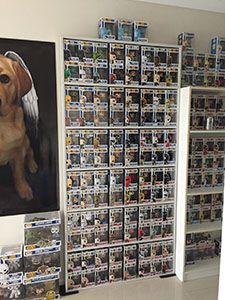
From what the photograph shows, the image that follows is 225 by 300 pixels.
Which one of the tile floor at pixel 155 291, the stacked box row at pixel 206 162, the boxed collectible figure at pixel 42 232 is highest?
the stacked box row at pixel 206 162

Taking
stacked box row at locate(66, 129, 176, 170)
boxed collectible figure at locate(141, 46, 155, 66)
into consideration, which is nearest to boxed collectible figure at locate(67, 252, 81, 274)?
stacked box row at locate(66, 129, 176, 170)

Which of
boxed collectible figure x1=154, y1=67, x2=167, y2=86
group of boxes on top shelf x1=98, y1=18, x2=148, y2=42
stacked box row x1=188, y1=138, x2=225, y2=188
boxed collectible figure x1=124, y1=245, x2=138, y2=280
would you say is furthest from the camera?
stacked box row x1=188, y1=138, x2=225, y2=188

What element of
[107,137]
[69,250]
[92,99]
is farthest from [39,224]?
[92,99]

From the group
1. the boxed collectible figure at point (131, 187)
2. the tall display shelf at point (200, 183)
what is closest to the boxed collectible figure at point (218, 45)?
the tall display shelf at point (200, 183)

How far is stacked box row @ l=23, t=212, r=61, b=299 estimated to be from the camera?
203 centimetres

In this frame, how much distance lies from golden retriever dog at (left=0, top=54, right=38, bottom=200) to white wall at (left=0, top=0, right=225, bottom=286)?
0.25m

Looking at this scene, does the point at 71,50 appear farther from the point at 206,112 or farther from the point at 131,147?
the point at 206,112

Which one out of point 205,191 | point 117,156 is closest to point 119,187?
point 117,156

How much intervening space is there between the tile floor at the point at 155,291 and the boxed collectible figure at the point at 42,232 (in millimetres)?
506

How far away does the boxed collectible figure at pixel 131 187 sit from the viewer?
2.23 m

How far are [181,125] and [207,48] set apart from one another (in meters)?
0.86

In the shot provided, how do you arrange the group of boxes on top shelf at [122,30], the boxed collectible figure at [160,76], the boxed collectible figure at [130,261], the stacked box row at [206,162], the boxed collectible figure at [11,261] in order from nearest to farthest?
the boxed collectible figure at [11,261] < the group of boxes on top shelf at [122,30] < the boxed collectible figure at [160,76] < the boxed collectible figure at [130,261] < the stacked box row at [206,162]

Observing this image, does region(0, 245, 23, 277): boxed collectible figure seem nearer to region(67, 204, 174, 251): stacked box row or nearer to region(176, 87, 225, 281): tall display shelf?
region(67, 204, 174, 251): stacked box row

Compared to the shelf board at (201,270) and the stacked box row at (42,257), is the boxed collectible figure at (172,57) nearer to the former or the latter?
the stacked box row at (42,257)
